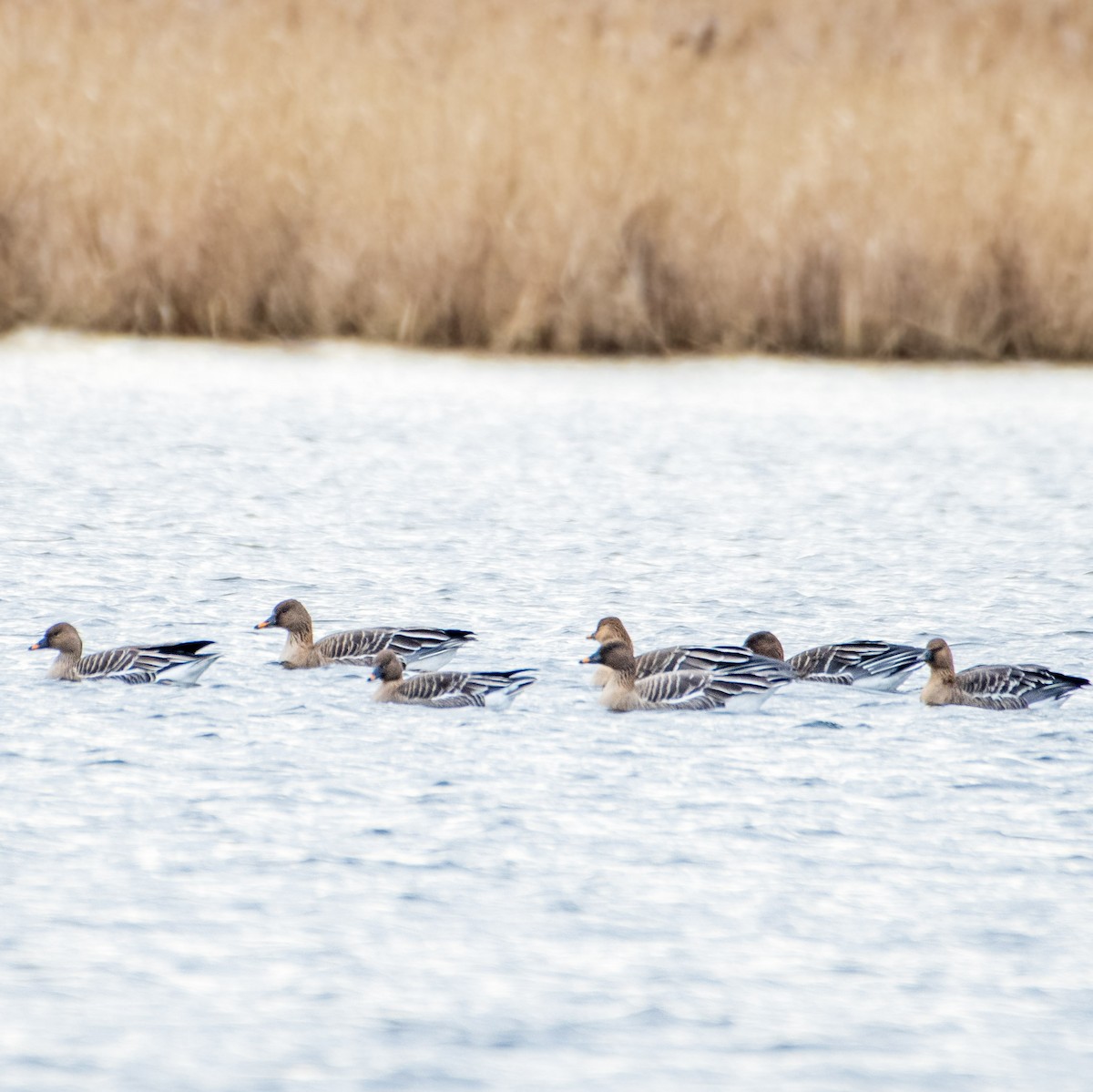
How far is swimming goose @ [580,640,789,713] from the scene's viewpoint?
22.0 feet

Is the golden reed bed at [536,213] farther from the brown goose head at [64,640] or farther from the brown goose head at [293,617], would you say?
the brown goose head at [64,640]

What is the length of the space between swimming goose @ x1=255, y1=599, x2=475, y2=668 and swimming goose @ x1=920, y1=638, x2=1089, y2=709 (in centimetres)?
162

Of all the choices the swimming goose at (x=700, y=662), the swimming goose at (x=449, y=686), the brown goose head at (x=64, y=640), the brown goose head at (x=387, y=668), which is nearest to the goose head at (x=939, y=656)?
the swimming goose at (x=700, y=662)

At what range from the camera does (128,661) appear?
22.6 feet

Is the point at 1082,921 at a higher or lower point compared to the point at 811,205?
lower

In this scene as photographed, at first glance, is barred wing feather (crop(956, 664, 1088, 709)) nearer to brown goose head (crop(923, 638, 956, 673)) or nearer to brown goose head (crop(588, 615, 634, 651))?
brown goose head (crop(923, 638, 956, 673))

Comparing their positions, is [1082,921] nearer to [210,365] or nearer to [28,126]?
[210,365]

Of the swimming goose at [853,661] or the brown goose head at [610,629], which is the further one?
the brown goose head at [610,629]

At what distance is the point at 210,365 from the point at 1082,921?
10.3 metres

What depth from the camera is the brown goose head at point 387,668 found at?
6722 mm

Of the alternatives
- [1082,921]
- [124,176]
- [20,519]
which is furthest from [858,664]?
[124,176]

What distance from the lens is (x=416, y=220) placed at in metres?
14.3

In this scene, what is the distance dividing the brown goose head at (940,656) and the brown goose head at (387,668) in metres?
1.71

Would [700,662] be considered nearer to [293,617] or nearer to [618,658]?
[618,658]
